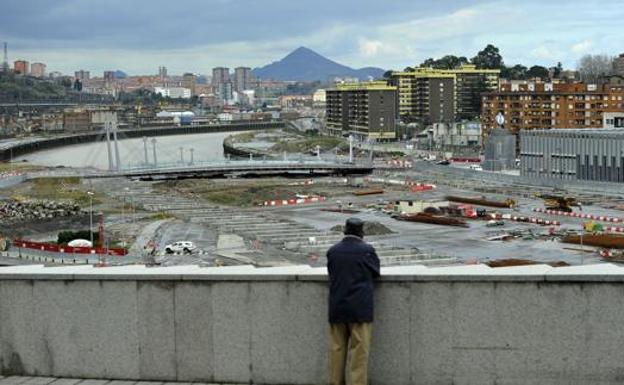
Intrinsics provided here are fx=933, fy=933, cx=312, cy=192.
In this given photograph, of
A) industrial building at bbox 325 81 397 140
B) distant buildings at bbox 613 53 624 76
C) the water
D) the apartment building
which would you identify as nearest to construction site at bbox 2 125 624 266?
the apartment building

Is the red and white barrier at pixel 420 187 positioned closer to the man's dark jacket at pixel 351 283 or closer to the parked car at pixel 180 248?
the parked car at pixel 180 248

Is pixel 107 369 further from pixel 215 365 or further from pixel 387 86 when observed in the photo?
pixel 387 86

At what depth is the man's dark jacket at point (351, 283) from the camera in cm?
419

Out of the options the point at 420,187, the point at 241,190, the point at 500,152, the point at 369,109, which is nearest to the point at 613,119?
the point at 500,152

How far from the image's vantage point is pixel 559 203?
3694cm

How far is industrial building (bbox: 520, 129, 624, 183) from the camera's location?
145 ft

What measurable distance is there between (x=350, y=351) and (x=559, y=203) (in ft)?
112

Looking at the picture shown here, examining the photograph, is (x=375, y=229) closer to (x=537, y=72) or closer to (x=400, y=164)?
(x=400, y=164)

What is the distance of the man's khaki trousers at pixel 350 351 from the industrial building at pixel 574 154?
4165 cm

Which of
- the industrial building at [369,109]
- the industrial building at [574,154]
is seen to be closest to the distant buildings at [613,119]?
the industrial building at [574,154]

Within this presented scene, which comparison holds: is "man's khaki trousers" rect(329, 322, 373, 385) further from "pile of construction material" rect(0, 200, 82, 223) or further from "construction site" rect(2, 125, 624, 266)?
"pile of construction material" rect(0, 200, 82, 223)

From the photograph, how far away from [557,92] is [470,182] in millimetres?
17437

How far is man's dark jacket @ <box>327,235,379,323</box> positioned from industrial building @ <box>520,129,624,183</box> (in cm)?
4164

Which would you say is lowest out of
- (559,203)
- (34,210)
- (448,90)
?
(34,210)
